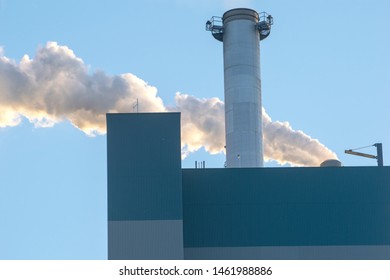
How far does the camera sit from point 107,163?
3319 centimetres

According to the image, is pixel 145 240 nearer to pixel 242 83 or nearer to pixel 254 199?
pixel 254 199

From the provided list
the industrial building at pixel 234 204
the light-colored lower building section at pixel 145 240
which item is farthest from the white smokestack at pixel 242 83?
the light-colored lower building section at pixel 145 240

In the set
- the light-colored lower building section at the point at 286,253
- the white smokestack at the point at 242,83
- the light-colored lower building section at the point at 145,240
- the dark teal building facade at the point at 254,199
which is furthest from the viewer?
the white smokestack at the point at 242,83

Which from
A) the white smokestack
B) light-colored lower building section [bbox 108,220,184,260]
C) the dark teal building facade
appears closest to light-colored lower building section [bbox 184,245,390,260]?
the dark teal building facade

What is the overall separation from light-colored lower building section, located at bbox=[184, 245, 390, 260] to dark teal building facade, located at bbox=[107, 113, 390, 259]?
50mm

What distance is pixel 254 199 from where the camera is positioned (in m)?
35.9

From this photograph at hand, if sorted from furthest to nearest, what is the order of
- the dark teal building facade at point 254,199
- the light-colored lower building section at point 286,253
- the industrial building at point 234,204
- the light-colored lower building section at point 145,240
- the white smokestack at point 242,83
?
the white smokestack at point 242,83 < the light-colored lower building section at point 286,253 < the dark teal building facade at point 254,199 < the industrial building at point 234,204 < the light-colored lower building section at point 145,240

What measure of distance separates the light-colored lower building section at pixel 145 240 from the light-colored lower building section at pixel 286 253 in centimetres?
288

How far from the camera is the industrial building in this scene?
32.8 metres

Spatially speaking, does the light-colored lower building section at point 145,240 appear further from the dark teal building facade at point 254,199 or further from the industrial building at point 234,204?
the dark teal building facade at point 254,199

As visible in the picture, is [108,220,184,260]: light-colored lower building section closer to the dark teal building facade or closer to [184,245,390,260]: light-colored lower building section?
the dark teal building facade

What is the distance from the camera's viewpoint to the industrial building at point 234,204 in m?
32.8

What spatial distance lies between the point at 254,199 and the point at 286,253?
312 cm
